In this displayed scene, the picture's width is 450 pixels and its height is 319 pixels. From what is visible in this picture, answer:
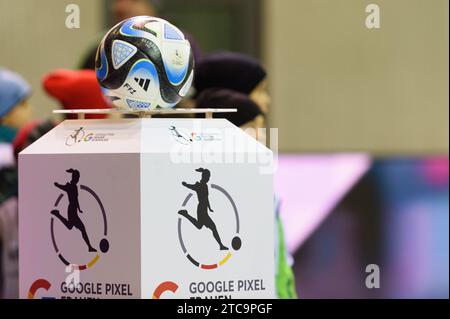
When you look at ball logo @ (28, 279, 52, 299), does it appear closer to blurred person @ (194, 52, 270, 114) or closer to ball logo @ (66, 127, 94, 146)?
ball logo @ (66, 127, 94, 146)

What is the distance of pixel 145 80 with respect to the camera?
3.12m

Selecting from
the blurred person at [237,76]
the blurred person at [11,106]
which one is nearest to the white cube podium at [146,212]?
the blurred person at [237,76]

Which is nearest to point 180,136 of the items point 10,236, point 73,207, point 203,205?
point 203,205

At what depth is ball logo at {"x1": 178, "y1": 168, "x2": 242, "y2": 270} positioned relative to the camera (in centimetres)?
300

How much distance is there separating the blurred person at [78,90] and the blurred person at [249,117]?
0.54 m

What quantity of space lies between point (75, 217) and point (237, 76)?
4.87 ft

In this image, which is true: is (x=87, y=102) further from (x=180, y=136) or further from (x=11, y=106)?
(x=180, y=136)

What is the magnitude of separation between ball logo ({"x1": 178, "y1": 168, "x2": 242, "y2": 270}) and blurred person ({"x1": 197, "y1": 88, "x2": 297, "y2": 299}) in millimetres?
984

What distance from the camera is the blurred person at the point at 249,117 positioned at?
4070mm

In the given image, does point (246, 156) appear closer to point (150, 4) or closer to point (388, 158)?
point (150, 4)

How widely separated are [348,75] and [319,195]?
1.02m

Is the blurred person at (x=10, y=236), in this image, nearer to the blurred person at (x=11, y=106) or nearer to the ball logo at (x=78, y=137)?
the blurred person at (x=11, y=106)

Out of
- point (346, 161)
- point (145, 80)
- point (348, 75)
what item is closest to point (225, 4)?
point (348, 75)

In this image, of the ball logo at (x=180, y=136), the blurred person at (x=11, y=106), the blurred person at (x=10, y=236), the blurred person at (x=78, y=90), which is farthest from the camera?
the blurred person at (x=11, y=106)
